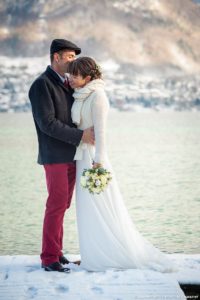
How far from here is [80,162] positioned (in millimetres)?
3625

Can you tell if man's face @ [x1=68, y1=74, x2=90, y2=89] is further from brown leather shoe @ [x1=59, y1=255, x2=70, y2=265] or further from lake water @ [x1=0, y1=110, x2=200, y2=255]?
lake water @ [x1=0, y1=110, x2=200, y2=255]

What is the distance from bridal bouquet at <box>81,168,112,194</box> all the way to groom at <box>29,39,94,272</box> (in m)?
0.15

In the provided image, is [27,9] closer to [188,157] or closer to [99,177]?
[188,157]

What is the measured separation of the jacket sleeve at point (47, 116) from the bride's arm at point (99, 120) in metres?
0.12

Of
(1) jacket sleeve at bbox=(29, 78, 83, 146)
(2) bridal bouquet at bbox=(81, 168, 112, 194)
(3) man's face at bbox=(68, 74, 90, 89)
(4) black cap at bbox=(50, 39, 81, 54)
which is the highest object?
(4) black cap at bbox=(50, 39, 81, 54)

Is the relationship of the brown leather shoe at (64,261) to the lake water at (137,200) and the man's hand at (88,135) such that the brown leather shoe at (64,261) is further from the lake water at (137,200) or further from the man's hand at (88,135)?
the lake water at (137,200)

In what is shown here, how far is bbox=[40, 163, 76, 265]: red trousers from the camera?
3.55 meters

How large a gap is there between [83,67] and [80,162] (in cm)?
52

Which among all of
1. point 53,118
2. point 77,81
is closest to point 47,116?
point 53,118

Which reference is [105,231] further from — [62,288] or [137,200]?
[137,200]

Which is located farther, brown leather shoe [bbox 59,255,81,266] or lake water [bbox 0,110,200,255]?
lake water [bbox 0,110,200,255]

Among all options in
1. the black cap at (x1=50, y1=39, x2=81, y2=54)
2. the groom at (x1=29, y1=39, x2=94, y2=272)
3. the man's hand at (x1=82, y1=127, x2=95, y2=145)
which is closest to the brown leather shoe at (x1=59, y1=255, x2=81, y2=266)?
the groom at (x1=29, y1=39, x2=94, y2=272)

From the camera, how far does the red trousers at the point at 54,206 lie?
3547mm

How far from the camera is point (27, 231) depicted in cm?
762
